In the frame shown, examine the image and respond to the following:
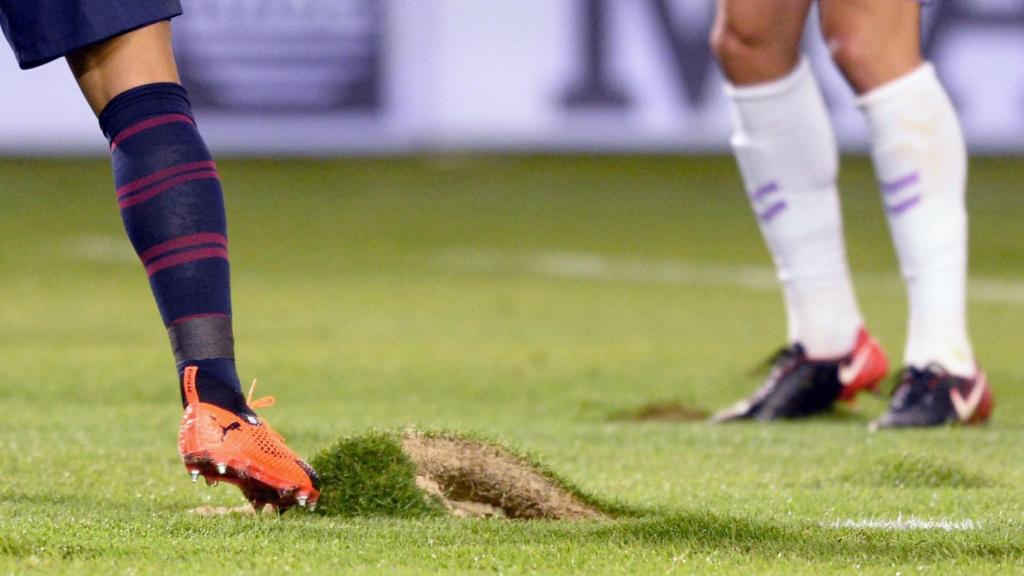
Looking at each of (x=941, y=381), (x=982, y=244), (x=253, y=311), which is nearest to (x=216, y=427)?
(x=941, y=381)

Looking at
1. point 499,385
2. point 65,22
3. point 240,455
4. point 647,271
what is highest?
point 65,22

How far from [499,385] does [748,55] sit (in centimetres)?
104

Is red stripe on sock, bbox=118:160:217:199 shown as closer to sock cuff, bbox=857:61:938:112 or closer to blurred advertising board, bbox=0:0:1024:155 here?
sock cuff, bbox=857:61:938:112

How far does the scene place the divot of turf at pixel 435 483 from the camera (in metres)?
2.15

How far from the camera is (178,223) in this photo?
84.2 inches

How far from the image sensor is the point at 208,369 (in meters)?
2.10

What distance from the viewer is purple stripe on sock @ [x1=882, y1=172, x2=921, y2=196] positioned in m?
3.34

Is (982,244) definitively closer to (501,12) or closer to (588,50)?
(588,50)

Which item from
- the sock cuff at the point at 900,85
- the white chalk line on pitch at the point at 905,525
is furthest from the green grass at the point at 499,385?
the sock cuff at the point at 900,85

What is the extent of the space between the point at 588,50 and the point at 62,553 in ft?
26.4

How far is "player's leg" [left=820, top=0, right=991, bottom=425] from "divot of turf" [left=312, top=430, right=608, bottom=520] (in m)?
1.25

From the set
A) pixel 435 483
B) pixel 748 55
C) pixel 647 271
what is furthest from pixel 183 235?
pixel 647 271

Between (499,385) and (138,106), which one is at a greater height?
(138,106)

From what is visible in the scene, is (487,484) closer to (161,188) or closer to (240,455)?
(240,455)
